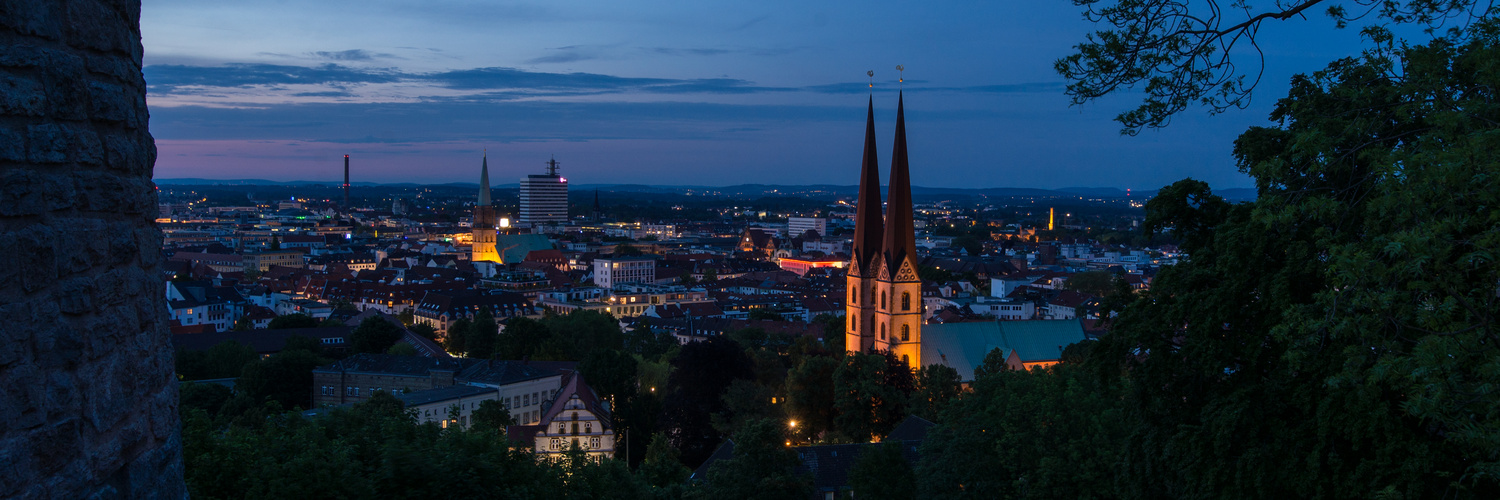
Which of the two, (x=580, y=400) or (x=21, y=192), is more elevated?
(x=21, y=192)

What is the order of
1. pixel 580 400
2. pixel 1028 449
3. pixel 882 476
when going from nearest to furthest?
pixel 1028 449
pixel 882 476
pixel 580 400

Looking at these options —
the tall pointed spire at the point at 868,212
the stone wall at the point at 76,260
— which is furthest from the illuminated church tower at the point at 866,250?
the stone wall at the point at 76,260

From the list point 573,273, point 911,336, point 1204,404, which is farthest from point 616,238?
point 1204,404

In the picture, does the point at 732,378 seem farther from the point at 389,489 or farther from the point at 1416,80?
the point at 1416,80

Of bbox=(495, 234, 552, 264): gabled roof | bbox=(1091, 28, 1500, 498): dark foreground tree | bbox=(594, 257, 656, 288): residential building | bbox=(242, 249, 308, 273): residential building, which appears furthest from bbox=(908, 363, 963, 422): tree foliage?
bbox=(242, 249, 308, 273): residential building

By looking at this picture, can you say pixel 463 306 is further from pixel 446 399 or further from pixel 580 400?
pixel 580 400

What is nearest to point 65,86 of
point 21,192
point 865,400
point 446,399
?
point 21,192

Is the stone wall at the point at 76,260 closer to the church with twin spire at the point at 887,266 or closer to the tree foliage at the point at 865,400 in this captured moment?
the tree foliage at the point at 865,400
